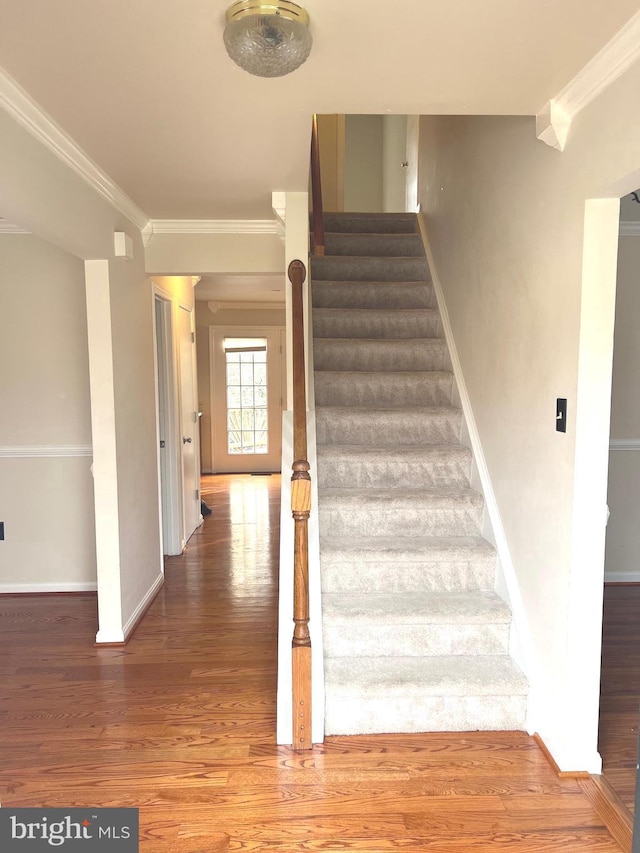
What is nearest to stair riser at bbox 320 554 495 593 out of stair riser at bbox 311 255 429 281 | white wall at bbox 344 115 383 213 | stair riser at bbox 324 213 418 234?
stair riser at bbox 311 255 429 281

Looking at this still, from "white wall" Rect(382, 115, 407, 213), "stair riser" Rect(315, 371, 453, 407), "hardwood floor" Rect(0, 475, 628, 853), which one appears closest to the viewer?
"hardwood floor" Rect(0, 475, 628, 853)

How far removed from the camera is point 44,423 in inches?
148

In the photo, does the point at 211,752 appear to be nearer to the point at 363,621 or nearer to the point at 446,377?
the point at 363,621

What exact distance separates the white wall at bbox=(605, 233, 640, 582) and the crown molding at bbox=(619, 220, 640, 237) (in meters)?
0.03

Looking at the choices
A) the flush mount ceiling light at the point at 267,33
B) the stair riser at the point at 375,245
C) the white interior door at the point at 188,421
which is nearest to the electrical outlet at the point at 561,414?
the flush mount ceiling light at the point at 267,33

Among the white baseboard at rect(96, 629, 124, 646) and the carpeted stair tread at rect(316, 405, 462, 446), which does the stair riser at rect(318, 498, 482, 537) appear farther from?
the white baseboard at rect(96, 629, 124, 646)

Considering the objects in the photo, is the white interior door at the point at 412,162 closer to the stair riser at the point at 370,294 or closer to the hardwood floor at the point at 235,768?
the stair riser at the point at 370,294

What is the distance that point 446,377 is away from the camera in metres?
3.48

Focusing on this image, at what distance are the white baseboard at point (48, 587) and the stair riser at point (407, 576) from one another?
6.45 ft

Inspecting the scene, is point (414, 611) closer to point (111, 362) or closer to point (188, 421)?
point (111, 362)

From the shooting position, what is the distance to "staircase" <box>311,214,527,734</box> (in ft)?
7.46

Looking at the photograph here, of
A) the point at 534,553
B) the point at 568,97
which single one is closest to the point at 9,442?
the point at 534,553

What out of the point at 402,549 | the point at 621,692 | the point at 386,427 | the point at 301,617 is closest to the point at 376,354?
the point at 386,427

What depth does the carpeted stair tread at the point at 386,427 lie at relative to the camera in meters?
3.29
